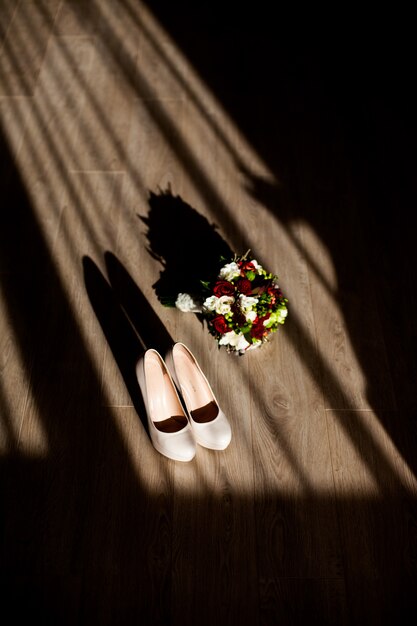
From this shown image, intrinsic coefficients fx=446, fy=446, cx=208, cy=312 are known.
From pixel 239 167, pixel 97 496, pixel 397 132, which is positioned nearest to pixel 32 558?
pixel 97 496

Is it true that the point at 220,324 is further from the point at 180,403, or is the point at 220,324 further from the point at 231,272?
the point at 180,403

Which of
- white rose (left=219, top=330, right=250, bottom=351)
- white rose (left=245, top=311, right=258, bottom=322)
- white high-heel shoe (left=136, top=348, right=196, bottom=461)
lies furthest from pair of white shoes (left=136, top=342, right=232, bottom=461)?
white rose (left=245, top=311, right=258, bottom=322)

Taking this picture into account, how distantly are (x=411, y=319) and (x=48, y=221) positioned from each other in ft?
5.21

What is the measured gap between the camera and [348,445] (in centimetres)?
161

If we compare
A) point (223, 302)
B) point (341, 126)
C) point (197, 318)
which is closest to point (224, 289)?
point (223, 302)

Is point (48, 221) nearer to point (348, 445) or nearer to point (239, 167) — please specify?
point (239, 167)

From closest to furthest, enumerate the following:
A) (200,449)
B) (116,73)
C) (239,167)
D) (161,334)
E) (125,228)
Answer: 1. (200,449)
2. (161,334)
3. (125,228)
4. (239,167)
5. (116,73)

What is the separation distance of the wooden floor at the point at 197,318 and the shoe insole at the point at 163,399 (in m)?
0.12

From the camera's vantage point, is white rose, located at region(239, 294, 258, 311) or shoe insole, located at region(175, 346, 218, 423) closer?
white rose, located at region(239, 294, 258, 311)

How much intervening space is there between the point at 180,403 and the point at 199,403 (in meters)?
0.07

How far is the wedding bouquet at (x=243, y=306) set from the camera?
141 centimetres

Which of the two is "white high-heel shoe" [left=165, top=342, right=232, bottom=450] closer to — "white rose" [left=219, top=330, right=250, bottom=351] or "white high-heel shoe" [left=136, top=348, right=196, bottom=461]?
"white high-heel shoe" [left=136, top=348, right=196, bottom=461]

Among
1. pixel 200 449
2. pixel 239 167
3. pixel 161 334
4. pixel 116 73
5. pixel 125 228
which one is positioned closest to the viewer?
pixel 200 449

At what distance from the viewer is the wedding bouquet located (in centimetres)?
141
